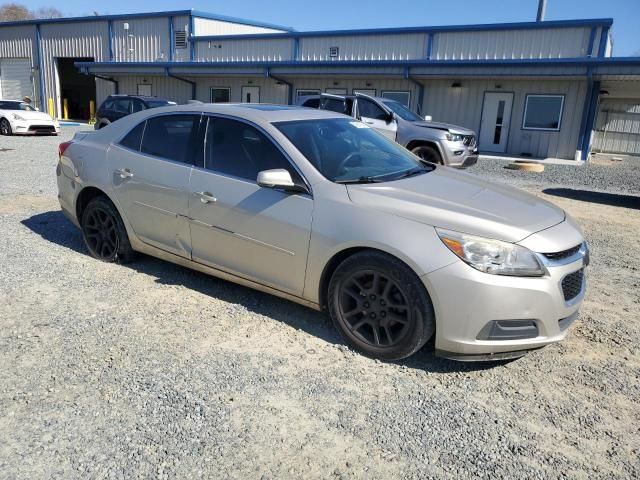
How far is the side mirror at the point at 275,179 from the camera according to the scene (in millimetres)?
3717

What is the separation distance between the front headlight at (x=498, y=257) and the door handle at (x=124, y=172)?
3.07m

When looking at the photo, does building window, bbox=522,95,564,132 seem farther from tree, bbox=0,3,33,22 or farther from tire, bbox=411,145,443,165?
tree, bbox=0,3,33,22

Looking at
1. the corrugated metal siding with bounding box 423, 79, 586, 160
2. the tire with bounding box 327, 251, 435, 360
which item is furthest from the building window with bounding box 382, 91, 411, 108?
the tire with bounding box 327, 251, 435, 360

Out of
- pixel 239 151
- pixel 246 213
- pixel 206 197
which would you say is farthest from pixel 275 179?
pixel 206 197

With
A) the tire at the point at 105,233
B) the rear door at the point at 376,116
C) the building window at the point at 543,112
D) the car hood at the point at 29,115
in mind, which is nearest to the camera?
the tire at the point at 105,233

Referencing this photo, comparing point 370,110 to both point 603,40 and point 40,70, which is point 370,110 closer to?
point 603,40

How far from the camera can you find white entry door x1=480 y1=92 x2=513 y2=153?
20.6 metres

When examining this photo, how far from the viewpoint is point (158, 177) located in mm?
4621

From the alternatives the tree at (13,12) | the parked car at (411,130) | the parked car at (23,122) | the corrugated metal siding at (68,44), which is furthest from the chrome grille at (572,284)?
the tree at (13,12)

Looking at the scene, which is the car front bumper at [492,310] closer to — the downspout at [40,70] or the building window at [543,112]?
the building window at [543,112]

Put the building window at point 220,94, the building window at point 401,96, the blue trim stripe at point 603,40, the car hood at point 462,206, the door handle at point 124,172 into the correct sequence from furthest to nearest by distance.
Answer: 1. the building window at point 220,94
2. the building window at point 401,96
3. the blue trim stripe at point 603,40
4. the door handle at point 124,172
5. the car hood at point 462,206

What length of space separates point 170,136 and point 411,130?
28.9 ft

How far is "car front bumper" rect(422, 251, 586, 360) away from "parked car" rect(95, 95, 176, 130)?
16.9 metres

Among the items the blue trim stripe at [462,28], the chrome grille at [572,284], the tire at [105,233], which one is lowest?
the tire at [105,233]
